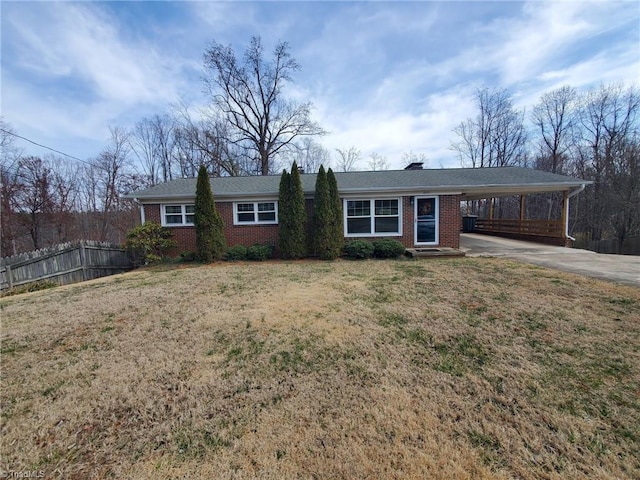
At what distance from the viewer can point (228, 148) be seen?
24.5m

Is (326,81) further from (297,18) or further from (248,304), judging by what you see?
(248,304)

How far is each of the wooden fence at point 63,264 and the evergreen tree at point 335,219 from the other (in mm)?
8465

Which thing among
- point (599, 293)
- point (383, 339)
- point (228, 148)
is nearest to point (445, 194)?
point (599, 293)

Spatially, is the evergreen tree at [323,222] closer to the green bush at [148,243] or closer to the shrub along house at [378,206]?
the shrub along house at [378,206]

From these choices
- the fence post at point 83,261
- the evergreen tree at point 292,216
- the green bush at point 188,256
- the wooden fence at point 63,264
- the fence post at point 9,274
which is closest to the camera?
the fence post at point 9,274

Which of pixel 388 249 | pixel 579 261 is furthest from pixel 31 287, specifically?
pixel 579 261

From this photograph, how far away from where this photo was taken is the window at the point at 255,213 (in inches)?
436

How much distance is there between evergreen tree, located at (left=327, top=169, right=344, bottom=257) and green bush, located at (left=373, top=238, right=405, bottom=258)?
1.27 m

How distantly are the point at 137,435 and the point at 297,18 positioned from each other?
1323 centimetres

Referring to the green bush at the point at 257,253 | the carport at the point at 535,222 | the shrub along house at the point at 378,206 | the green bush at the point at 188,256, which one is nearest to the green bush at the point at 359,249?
the shrub along house at the point at 378,206

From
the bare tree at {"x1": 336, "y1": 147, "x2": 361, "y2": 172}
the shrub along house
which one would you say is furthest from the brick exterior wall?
the bare tree at {"x1": 336, "y1": 147, "x2": 361, "y2": 172}

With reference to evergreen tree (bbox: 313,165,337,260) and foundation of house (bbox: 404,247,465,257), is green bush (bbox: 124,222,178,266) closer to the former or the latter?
evergreen tree (bbox: 313,165,337,260)

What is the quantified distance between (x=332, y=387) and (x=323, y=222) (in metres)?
7.34

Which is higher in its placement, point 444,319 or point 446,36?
point 446,36
